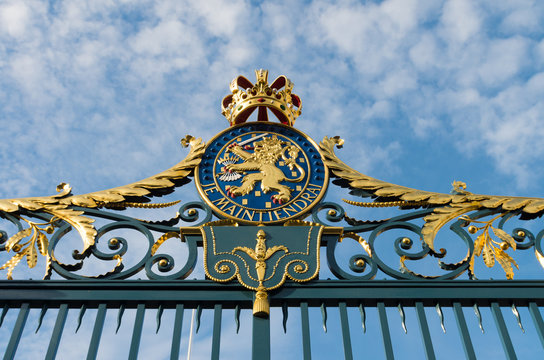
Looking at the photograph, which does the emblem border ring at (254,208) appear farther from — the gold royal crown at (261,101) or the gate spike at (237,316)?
the gate spike at (237,316)

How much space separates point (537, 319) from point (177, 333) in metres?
2.55

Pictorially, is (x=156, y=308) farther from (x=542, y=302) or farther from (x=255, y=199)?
(x=542, y=302)

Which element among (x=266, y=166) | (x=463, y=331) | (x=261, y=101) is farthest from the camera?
(x=261, y=101)

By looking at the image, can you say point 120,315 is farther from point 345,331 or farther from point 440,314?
point 440,314

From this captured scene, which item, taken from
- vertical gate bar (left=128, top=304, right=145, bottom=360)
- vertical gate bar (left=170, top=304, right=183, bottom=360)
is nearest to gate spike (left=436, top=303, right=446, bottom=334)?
vertical gate bar (left=170, top=304, right=183, bottom=360)

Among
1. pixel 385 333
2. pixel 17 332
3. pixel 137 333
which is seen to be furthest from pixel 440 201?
pixel 17 332

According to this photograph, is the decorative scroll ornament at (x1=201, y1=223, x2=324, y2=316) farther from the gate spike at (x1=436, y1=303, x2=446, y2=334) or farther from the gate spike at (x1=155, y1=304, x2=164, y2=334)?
the gate spike at (x1=436, y1=303, x2=446, y2=334)

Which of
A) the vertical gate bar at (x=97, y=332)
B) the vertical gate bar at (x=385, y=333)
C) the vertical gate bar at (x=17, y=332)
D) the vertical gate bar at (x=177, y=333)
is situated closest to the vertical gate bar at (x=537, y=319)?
the vertical gate bar at (x=385, y=333)

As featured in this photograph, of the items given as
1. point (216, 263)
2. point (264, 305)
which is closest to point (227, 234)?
point (216, 263)

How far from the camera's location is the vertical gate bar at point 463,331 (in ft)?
15.9

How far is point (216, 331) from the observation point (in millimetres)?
4887

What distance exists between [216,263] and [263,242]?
1.29ft

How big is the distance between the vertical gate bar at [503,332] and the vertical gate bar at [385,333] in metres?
0.79

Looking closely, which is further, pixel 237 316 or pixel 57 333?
pixel 237 316
